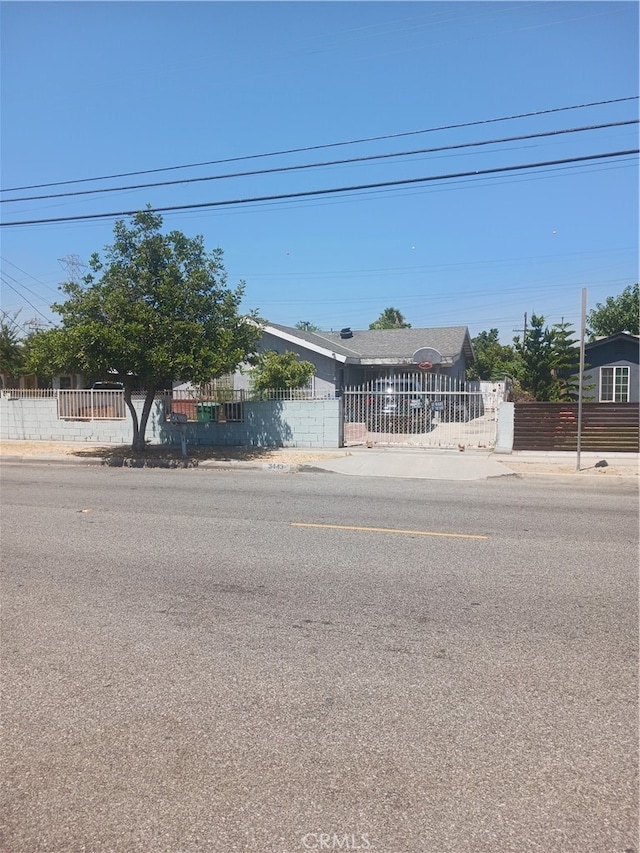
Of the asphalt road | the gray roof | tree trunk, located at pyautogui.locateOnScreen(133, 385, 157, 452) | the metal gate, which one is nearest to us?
the asphalt road

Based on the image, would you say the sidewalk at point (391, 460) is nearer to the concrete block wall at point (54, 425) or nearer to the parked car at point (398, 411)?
the concrete block wall at point (54, 425)

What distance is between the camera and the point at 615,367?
26.9 meters

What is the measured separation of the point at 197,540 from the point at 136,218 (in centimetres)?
1113

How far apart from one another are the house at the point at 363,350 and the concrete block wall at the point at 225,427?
7.92 feet

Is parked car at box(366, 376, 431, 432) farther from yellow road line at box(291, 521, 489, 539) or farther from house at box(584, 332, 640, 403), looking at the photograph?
yellow road line at box(291, 521, 489, 539)

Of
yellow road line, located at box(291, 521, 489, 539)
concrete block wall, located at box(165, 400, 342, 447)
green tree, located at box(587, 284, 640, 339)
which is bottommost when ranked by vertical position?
yellow road line, located at box(291, 521, 489, 539)

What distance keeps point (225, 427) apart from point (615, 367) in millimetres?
17838

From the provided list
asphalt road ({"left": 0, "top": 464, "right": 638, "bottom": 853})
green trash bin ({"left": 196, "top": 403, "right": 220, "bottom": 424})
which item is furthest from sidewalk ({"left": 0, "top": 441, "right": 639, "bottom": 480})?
asphalt road ({"left": 0, "top": 464, "right": 638, "bottom": 853})

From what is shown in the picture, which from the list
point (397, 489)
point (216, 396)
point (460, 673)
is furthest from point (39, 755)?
point (216, 396)

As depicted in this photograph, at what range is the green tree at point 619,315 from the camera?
58.8 metres

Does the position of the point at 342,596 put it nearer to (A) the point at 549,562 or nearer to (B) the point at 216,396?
(A) the point at 549,562

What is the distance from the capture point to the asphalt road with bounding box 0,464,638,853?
8.43ft

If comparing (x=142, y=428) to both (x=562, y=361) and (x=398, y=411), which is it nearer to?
(x=398, y=411)

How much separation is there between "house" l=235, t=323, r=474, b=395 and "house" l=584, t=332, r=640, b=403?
5.88 m
